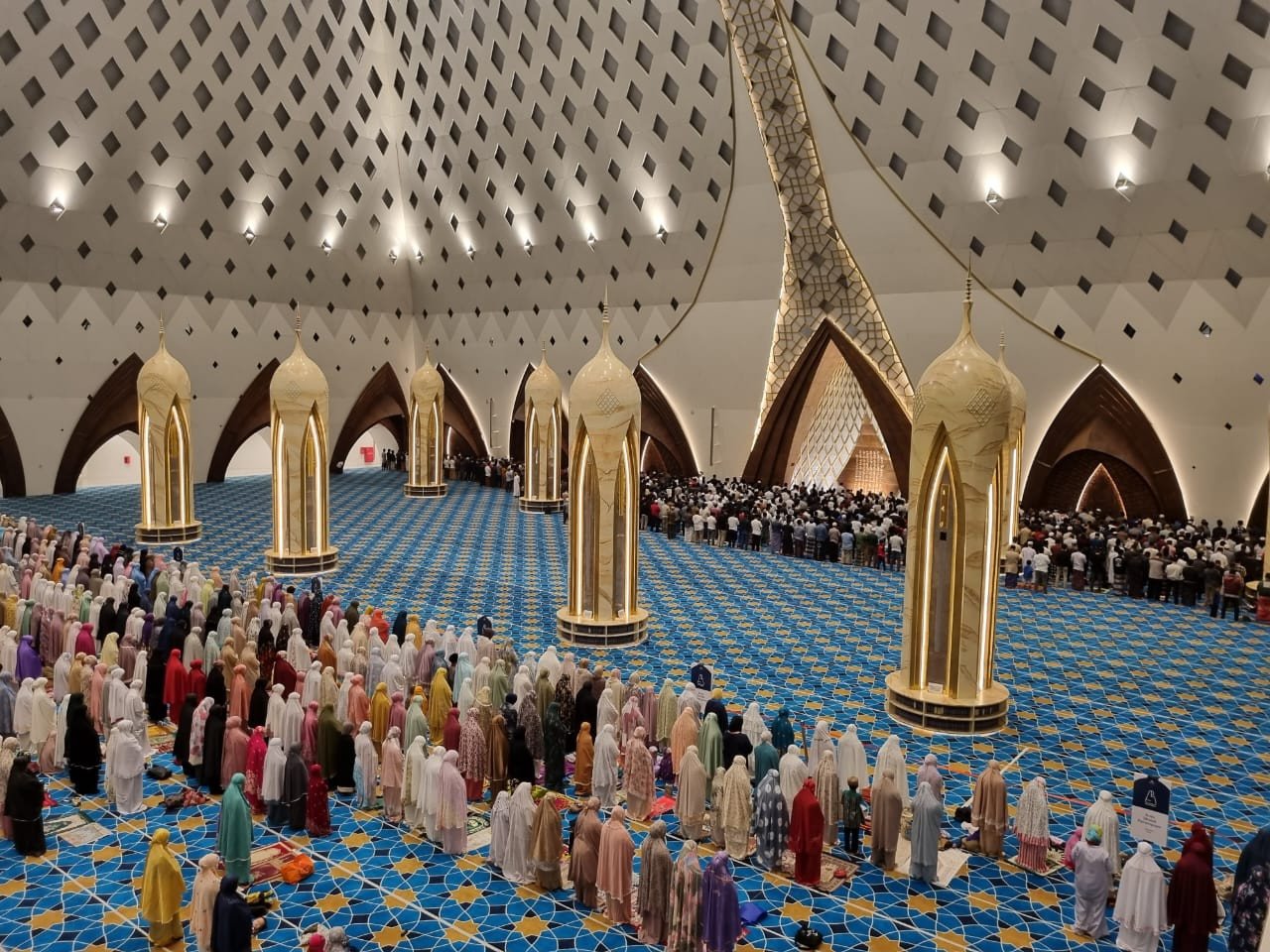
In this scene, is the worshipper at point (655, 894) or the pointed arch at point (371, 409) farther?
the pointed arch at point (371, 409)

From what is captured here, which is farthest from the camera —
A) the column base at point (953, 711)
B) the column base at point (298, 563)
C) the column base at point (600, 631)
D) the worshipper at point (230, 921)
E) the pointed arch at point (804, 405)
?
the pointed arch at point (804, 405)

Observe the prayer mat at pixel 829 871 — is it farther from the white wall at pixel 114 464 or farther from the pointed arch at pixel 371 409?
the pointed arch at pixel 371 409

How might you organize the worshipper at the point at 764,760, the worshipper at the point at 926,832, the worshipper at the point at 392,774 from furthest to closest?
the worshipper at the point at 764,760
the worshipper at the point at 392,774
the worshipper at the point at 926,832

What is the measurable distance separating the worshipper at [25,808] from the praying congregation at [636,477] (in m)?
0.05

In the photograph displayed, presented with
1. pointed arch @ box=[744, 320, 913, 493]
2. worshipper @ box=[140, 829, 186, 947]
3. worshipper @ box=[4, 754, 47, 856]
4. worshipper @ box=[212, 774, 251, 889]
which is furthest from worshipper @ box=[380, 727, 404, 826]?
pointed arch @ box=[744, 320, 913, 493]

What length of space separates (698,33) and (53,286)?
13688mm

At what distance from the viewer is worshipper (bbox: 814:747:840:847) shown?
5.96 m

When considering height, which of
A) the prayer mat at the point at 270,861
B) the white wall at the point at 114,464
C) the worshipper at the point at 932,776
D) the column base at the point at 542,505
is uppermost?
the white wall at the point at 114,464

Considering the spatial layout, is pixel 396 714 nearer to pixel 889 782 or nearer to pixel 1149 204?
pixel 889 782

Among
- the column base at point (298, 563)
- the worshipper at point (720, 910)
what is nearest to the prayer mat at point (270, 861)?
the worshipper at point (720, 910)

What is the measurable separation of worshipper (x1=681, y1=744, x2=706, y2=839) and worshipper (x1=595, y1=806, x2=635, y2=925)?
913mm

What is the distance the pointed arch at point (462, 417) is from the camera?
1049 inches

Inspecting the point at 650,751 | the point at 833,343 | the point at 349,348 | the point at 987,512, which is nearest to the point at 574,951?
the point at 650,751

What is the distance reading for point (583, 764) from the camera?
673cm
